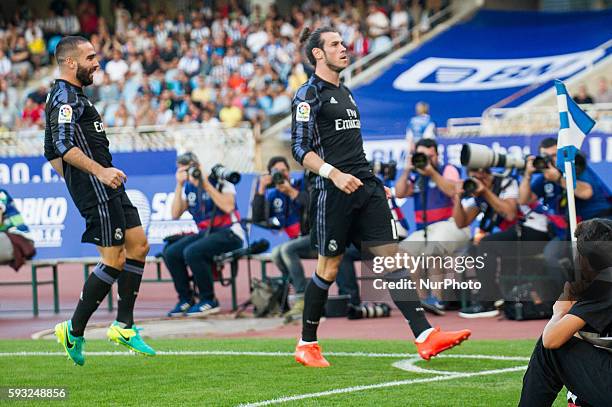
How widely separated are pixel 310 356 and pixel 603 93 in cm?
1637

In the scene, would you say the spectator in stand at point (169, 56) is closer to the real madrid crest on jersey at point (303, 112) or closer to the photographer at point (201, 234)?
the photographer at point (201, 234)

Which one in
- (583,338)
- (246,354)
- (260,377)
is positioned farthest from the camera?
(246,354)

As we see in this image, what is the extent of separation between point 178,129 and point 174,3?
1134 centimetres

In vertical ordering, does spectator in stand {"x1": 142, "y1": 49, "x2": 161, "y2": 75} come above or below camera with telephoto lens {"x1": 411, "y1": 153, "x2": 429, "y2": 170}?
above

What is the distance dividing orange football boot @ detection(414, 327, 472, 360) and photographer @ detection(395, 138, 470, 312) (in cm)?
404

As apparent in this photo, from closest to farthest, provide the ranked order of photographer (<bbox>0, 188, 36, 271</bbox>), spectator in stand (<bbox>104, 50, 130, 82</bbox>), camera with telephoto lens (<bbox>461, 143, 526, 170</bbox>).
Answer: camera with telephoto lens (<bbox>461, 143, 526, 170</bbox>), photographer (<bbox>0, 188, 36, 271</bbox>), spectator in stand (<bbox>104, 50, 130, 82</bbox>)

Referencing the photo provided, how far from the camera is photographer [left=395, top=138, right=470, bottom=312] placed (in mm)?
12352

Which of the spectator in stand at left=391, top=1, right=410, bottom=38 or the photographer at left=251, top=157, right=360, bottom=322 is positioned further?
the spectator in stand at left=391, top=1, right=410, bottom=38

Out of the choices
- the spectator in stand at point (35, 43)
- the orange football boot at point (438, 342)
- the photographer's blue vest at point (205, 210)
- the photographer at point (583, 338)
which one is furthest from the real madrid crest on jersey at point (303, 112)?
the spectator in stand at point (35, 43)

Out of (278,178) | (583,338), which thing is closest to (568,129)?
(583,338)

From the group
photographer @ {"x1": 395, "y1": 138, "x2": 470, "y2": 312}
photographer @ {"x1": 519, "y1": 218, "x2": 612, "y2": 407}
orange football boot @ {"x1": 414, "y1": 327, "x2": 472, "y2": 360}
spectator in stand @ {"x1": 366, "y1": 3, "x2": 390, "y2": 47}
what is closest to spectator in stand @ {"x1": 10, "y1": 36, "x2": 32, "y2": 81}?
spectator in stand @ {"x1": 366, "y1": 3, "x2": 390, "y2": 47}

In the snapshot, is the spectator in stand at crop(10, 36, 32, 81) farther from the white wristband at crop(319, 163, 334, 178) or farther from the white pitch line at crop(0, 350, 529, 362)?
the white wristband at crop(319, 163, 334, 178)

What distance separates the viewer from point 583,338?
554 centimetres

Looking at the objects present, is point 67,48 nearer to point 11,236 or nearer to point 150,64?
point 11,236
